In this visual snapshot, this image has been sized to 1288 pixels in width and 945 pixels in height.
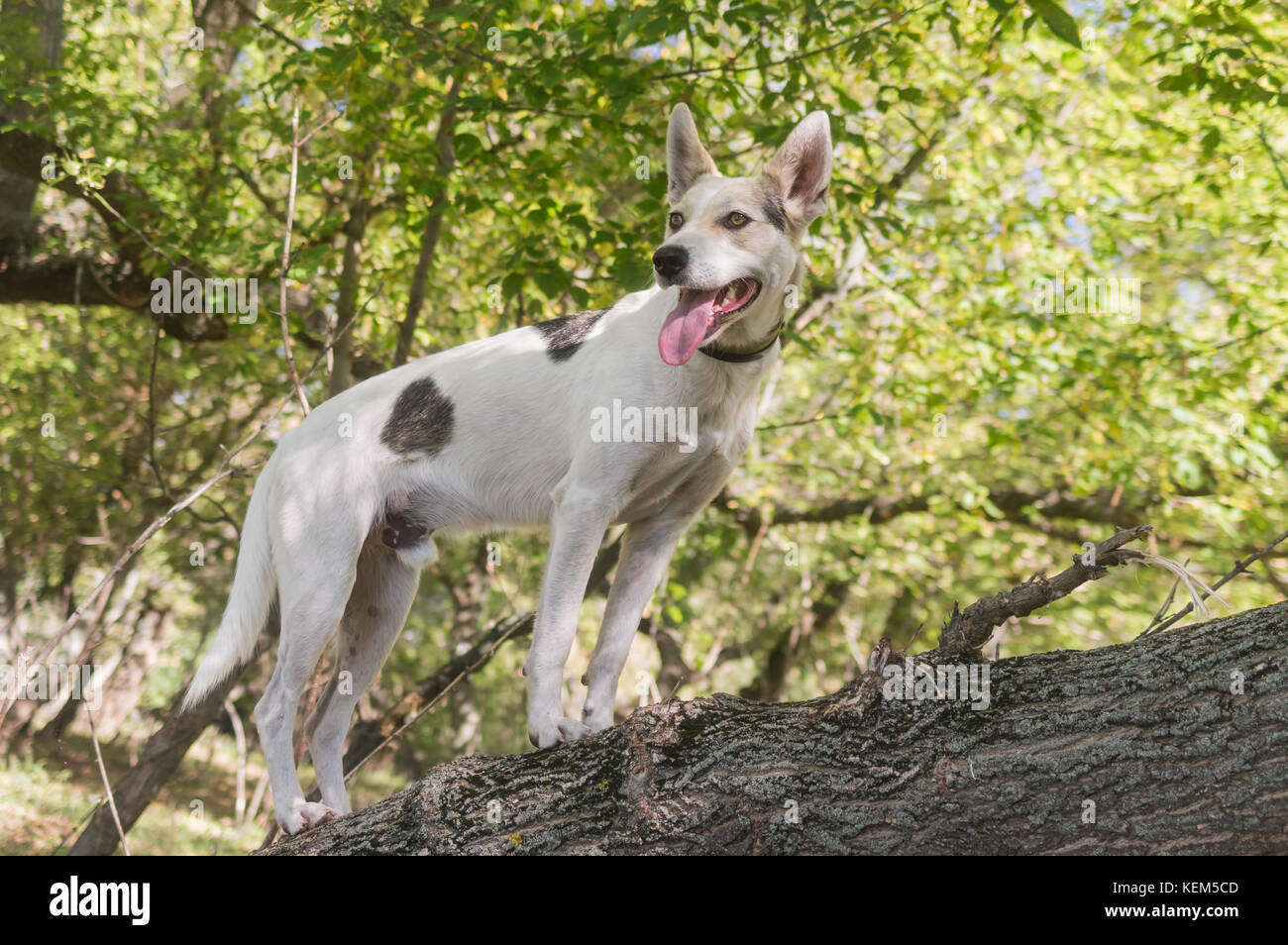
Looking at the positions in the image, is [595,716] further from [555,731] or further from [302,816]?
[302,816]

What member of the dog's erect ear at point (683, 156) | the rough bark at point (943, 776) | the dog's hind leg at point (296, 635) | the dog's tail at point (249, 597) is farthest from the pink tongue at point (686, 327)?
the dog's tail at point (249, 597)

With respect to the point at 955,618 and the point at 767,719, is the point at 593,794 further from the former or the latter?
the point at 955,618

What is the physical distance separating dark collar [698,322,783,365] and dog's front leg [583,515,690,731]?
0.74 meters

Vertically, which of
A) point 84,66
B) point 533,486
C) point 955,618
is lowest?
point 955,618

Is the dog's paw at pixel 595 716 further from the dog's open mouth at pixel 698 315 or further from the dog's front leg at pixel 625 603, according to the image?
the dog's open mouth at pixel 698 315

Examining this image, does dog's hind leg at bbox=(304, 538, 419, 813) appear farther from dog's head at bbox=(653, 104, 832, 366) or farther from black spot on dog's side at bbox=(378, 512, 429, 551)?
dog's head at bbox=(653, 104, 832, 366)

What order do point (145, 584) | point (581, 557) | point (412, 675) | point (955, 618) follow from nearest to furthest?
→ point (955, 618), point (581, 557), point (145, 584), point (412, 675)

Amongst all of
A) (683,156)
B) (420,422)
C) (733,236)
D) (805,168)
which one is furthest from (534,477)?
(805,168)

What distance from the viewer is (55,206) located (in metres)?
8.77

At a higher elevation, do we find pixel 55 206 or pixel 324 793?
pixel 55 206

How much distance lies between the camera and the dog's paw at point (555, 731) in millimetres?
3402

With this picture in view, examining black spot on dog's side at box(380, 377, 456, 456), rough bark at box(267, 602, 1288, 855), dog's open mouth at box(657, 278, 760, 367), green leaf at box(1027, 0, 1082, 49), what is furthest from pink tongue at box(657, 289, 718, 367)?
green leaf at box(1027, 0, 1082, 49)
